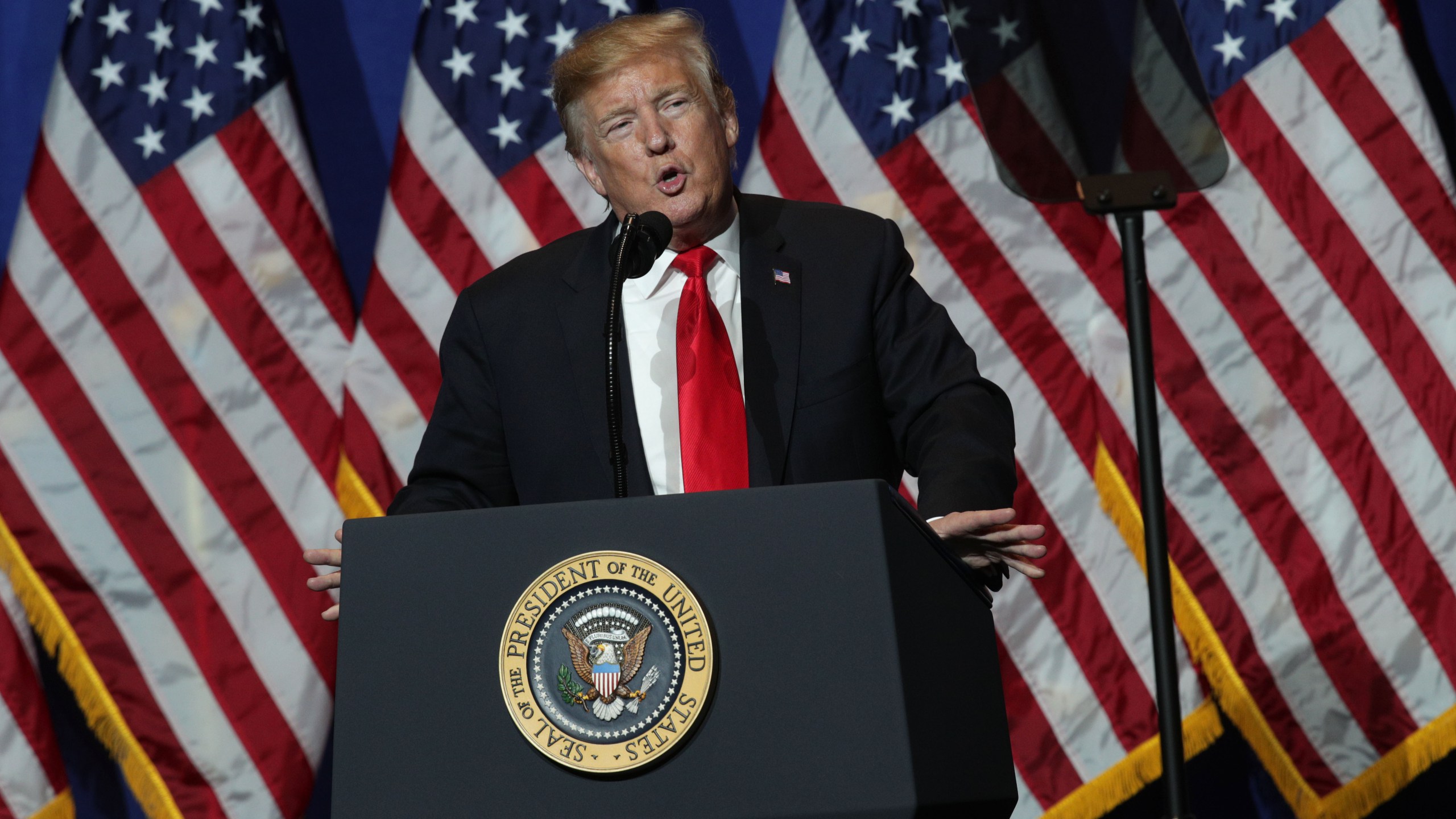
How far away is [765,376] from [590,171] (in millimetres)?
459

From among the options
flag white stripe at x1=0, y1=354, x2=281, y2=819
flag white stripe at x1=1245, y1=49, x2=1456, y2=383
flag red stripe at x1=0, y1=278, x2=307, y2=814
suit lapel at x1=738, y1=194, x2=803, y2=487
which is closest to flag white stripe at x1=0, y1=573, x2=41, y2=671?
flag white stripe at x1=0, y1=354, x2=281, y2=819

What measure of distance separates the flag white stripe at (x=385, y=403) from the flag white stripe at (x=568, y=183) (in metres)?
0.54

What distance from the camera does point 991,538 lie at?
128 centimetres

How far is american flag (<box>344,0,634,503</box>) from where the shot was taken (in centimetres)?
311

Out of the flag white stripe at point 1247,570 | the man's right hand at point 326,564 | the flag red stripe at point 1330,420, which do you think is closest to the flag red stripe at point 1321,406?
the flag red stripe at point 1330,420

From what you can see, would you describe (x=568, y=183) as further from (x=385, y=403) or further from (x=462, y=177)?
(x=385, y=403)

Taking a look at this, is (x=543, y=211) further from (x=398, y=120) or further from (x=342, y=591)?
Answer: (x=342, y=591)

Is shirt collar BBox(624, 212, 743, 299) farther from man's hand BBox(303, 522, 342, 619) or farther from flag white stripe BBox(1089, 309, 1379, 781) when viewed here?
flag white stripe BBox(1089, 309, 1379, 781)

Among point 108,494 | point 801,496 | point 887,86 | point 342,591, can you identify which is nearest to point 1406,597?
point 887,86

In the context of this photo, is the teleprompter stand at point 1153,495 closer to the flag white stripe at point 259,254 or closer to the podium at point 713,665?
the podium at point 713,665

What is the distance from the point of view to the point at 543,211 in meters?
3.13

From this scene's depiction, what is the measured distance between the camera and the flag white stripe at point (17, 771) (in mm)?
2959

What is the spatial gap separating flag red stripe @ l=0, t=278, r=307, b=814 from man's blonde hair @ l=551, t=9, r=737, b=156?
5.30 feet

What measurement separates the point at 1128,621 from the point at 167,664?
2.07 m
